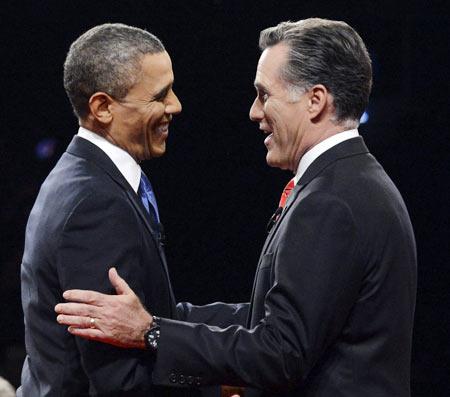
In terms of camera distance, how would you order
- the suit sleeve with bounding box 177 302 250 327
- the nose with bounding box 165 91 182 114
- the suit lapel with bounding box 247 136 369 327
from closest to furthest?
the suit lapel with bounding box 247 136 369 327
the nose with bounding box 165 91 182 114
the suit sleeve with bounding box 177 302 250 327

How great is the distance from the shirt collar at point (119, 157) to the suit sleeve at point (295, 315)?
1.25 ft

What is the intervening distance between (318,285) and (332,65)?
48cm

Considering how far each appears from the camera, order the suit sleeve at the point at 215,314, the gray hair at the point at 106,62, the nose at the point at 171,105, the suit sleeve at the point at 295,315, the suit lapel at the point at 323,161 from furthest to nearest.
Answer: the suit sleeve at the point at 215,314
the nose at the point at 171,105
the gray hair at the point at 106,62
the suit lapel at the point at 323,161
the suit sleeve at the point at 295,315

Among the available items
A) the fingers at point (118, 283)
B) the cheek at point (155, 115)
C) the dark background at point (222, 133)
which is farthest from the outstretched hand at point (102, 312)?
the dark background at point (222, 133)

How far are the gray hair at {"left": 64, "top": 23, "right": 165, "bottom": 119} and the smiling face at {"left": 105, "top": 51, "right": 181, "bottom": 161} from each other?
0.02 m

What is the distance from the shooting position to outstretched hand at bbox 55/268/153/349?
1.89 m

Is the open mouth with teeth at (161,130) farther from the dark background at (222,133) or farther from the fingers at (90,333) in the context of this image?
the dark background at (222,133)

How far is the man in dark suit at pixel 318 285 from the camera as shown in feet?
6.15

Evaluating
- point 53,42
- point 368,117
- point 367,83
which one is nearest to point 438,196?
point 368,117

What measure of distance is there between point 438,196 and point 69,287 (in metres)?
2.35

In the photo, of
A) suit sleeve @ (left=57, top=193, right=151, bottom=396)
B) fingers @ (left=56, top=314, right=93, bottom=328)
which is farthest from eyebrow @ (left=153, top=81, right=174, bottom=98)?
fingers @ (left=56, top=314, right=93, bottom=328)

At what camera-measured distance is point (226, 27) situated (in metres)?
3.92

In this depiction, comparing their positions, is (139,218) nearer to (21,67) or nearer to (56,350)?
(56,350)

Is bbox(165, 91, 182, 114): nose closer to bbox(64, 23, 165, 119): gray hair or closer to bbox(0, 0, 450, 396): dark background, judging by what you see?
bbox(64, 23, 165, 119): gray hair
